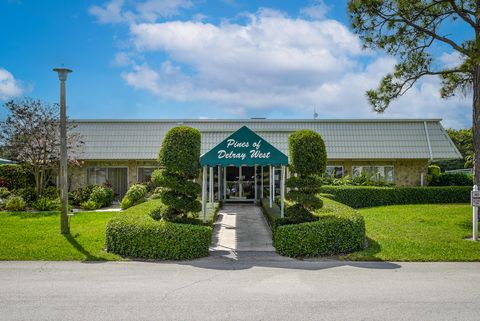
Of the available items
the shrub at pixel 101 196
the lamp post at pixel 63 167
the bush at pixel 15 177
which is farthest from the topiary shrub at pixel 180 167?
the bush at pixel 15 177

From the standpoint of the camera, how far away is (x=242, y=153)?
495 inches

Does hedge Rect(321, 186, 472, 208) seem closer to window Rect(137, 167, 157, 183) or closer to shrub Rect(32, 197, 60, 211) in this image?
window Rect(137, 167, 157, 183)

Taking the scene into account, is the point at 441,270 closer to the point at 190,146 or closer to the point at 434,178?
the point at 190,146

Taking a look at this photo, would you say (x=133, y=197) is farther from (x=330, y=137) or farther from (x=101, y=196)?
(x=330, y=137)

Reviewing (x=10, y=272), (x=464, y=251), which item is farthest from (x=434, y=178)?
(x=10, y=272)

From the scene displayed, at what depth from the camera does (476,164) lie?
15055mm

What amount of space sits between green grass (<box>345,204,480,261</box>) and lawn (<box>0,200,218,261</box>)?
537 cm

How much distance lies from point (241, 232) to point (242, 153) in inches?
107

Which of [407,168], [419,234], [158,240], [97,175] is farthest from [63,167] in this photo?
[407,168]

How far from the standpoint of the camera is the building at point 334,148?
23.1 meters

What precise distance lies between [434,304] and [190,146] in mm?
7121

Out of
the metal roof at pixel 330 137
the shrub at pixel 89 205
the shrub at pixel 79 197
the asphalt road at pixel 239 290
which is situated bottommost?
the asphalt road at pixel 239 290

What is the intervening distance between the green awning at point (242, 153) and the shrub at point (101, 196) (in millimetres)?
9134

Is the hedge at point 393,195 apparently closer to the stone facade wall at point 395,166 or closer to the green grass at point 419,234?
the green grass at point 419,234
